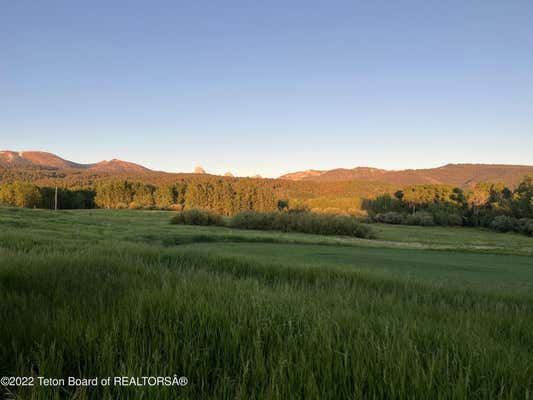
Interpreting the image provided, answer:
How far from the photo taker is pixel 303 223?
52719 mm

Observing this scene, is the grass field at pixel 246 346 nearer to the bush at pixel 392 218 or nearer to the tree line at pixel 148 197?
the bush at pixel 392 218

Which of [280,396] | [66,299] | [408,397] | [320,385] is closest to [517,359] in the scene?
[408,397]

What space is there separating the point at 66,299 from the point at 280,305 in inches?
88.2

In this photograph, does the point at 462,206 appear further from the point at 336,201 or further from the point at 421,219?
the point at 336,201

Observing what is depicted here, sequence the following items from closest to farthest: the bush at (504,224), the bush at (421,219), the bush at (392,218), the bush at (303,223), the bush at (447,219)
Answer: the bush at (303,223) → the bush at (504,224) → the bush at (421,219) → the bush at (447,219) → the bush at (392,218)

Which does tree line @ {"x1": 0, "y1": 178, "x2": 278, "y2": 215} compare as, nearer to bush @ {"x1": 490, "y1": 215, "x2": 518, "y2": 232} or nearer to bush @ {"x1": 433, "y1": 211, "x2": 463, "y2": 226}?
bush @ {"x1": 433, "y1": 211, "x2": 463, "y2": 226}

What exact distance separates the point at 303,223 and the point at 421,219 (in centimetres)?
6026

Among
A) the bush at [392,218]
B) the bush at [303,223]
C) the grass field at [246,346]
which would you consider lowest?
the bush at [392,218]

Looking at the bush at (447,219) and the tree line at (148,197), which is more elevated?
the tree line at (148,197)

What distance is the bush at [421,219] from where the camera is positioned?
97.8m

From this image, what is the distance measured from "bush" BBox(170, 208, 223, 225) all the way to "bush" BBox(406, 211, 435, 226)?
65.9 m

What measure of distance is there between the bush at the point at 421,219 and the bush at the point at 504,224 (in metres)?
15.3

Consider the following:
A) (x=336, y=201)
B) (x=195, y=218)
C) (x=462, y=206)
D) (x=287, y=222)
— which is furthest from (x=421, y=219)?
(x=195, y=218)

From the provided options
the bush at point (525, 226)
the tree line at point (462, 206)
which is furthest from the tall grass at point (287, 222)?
the tree line at point (462, 206)
